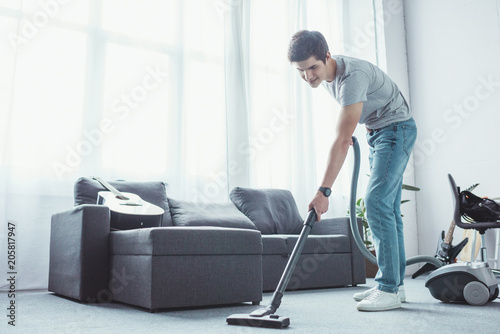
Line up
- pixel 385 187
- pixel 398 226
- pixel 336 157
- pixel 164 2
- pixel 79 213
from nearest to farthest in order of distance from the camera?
1. pixel 336 157
2. pixel 385 187
3. pixel 398 226
4. pixel 79 213
5. pixel 164 2

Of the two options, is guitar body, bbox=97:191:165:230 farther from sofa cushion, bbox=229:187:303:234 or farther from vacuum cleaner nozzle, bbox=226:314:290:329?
vacuum cleaner nozzle, bbox=226:314:290:329

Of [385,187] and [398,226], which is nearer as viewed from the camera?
[385,187]

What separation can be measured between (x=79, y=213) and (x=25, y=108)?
1.20 meters

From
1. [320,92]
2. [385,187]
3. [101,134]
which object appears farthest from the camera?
[320,92]

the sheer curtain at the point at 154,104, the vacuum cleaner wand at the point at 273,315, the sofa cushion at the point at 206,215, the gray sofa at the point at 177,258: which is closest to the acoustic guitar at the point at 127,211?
the gray sofa at the point at 177,258

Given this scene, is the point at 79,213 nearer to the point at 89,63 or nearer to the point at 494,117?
the point at 89,63

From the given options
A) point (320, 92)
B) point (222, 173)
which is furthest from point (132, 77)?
point (320, 92)

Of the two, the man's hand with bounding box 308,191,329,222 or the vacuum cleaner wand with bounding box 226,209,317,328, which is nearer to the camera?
the vacuum cleaner wand with bounding box 226,209,317,328

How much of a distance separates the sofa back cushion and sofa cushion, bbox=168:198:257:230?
0.26 ft

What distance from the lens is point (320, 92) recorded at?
4.84m

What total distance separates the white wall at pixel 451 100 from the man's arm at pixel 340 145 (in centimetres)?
295

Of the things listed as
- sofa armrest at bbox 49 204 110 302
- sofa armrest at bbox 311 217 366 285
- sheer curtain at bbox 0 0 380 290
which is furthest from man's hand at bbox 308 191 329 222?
sheer curtain at bbox 0 0 380 290

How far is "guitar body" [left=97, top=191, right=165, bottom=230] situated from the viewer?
2.60 meters

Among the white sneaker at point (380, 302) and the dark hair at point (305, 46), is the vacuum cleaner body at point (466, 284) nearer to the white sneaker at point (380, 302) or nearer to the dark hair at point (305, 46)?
the white sneaker at point (380, 302)
